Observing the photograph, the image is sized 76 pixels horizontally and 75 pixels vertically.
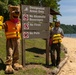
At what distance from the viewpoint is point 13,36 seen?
9617mm

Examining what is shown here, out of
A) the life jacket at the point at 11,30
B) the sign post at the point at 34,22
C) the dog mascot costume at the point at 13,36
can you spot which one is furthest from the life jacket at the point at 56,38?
the life jacket at the point at 11,30

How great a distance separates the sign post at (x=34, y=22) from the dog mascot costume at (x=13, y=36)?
2.08ft

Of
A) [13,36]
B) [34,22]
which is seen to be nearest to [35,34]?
[34,22]

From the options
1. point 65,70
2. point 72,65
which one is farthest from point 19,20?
point 72,65

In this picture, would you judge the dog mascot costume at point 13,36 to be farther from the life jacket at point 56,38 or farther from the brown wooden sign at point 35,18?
the life jacket at point 56,38

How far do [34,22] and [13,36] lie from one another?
4.55 ft

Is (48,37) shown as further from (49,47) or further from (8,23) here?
(8,23)

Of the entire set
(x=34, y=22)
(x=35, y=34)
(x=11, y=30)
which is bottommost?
(x=35, y=34)

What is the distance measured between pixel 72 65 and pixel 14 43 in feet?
13.5

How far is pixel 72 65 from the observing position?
512 inches

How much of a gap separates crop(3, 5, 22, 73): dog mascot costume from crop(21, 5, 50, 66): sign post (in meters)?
0.63

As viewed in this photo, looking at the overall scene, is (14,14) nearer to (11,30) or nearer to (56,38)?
(11,30)

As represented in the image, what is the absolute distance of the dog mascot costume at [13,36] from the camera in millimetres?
9609

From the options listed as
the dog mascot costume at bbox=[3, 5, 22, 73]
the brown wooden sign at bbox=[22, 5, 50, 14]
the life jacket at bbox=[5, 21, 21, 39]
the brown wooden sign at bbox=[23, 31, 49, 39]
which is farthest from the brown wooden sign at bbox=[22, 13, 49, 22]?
the life jacket at bbox=[5, 21, 21, 39]
